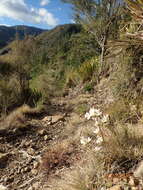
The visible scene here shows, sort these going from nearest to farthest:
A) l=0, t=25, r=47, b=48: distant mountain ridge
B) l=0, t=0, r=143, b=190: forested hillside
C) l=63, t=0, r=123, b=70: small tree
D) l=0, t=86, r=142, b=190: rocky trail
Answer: l=0, t=0, r=143, b=190: forested hillside → l=0, t=86, r=142, b=190: rocky trail → l=63, t=0, r=123, b=70: small tree → l=0, t=25, r=47, b=48: distant mountain ridge

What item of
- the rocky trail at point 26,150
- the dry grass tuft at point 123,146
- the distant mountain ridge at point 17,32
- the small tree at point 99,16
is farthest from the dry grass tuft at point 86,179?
the distant mountain ridge at point 17,32

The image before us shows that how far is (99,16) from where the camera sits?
333 inches

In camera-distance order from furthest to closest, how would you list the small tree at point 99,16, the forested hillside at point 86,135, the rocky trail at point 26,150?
the small tree at point 99,16 → the rocky trail at point 26,150 → the forested hillside at point 86,135

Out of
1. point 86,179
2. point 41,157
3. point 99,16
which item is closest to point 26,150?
point 41,157

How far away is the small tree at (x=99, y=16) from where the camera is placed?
7800mm

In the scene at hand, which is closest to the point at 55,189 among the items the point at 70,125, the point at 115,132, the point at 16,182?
the point at 16,182

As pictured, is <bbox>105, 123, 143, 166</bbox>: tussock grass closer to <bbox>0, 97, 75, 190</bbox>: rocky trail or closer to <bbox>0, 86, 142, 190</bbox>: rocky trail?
<bbox>0, 86, 142, 190</bbox>: rocky trail

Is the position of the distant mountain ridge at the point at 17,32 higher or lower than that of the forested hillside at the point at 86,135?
higher

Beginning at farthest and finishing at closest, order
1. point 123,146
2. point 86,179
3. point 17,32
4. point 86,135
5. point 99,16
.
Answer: point 17,32
point 99,16
point 86,135
point 123,146
point 86,179

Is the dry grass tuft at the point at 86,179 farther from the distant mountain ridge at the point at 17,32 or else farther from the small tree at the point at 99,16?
the distant mountain ridge at the point at 17,32

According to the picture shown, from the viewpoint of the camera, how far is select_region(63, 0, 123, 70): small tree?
7.80 metres

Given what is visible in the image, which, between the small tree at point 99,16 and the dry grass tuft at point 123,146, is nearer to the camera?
the dry grass tuft at point 123,146

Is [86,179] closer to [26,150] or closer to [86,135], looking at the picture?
[86,135]

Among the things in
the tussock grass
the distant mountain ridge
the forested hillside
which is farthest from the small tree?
the tussock grass
